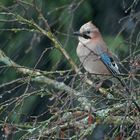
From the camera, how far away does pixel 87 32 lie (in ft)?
19.8

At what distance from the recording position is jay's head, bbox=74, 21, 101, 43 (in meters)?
5.94

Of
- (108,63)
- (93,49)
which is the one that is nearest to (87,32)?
(93,49)

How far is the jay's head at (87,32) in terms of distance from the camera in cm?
594

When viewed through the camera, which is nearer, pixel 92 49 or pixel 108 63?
pixel 108 63

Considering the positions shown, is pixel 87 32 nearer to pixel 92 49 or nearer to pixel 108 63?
pixel 92 49

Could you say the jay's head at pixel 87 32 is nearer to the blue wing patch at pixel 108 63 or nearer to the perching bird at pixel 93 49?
the perching bird at pixel 93 49

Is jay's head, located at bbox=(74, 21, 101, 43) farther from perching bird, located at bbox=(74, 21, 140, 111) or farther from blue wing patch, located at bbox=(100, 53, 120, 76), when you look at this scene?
blue wing patch, located at bbox=(100, 53, 120, 76)

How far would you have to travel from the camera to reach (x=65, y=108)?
166 inches

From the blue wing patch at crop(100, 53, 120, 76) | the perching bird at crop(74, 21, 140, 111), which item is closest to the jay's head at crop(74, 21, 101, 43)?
the perching bird at crop(74, 21, 140, 111)

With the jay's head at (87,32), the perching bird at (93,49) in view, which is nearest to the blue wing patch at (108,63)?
the perching bird at (93,49)

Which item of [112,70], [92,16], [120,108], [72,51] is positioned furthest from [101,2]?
[120,108]


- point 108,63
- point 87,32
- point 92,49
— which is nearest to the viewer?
point 108,63

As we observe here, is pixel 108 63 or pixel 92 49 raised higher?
pixel 92 49

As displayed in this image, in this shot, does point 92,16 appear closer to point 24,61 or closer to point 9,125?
point 24,61
